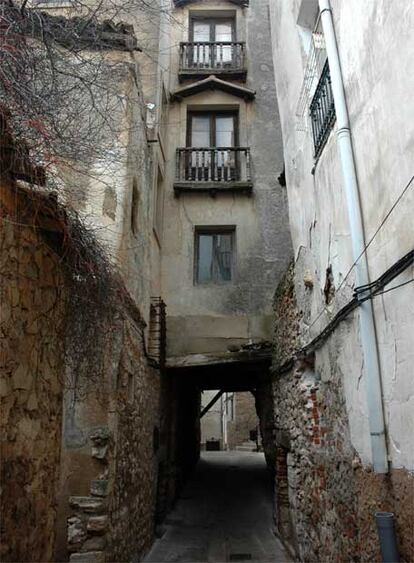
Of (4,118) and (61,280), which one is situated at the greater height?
(4,118)

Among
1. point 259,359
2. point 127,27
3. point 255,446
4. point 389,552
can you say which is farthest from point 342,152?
point 255,446

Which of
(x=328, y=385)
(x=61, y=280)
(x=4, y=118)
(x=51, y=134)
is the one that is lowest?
(x=328, y=385)

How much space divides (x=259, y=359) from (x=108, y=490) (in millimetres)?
4393

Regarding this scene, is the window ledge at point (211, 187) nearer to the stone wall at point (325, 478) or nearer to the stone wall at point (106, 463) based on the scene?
the stone wall at point (325, 478)

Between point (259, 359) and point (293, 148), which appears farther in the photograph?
point (259, 359)

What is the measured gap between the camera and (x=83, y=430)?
505 cm

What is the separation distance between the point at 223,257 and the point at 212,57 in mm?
5121

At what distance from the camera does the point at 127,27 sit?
6691 millimetres

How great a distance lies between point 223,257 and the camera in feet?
32.9

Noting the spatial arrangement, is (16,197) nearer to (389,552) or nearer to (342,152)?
(342,152)

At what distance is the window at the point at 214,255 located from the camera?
9828mm

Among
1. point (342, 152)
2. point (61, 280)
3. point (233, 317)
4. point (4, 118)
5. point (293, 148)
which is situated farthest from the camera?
point (233, 317)

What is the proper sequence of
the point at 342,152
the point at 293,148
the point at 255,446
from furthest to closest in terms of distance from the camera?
the point at 255,446
the point at 293,148
the point at 342,152

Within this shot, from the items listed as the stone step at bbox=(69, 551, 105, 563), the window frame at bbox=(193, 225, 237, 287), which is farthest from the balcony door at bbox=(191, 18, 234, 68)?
the stone step at bbox=(69, 551, 105, 563)
